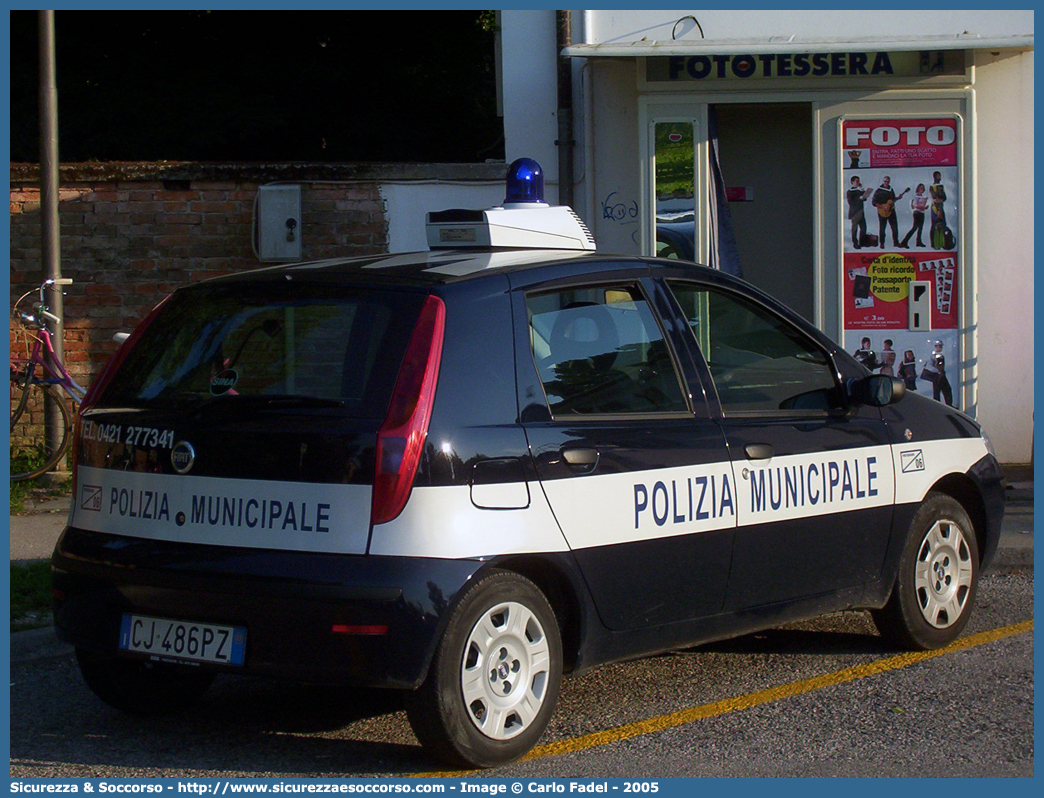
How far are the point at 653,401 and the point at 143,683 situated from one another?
219 cm

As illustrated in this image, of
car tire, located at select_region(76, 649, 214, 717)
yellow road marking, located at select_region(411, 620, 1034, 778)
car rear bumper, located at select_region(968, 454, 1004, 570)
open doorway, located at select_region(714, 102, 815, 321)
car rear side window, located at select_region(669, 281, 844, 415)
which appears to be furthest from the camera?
open doorway, located at select_region(714, 102, 815, 321)

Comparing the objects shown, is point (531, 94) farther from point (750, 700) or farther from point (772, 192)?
point (750, 700)

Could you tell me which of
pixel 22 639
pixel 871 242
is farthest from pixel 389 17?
pixel 22 639

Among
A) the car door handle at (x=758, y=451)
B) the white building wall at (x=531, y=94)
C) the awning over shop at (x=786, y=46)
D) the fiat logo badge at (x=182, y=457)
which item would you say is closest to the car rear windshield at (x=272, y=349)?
the fiat logo badge at (x=182, y=457)

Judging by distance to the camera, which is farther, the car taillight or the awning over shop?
the awning over shop

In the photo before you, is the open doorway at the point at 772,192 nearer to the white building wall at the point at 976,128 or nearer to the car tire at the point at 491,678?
the white building wall at the point at 976,128

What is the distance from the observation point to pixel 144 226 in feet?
32.9

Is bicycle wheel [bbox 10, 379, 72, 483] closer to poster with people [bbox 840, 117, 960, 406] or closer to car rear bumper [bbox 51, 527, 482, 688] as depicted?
car rear bumper [bbox 51, 527, 482, 688]

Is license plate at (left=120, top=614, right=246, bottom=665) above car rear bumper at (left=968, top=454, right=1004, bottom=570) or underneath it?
underneath

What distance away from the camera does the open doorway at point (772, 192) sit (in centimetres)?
1119

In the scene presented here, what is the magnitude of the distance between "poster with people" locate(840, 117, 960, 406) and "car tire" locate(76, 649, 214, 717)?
22.3ft

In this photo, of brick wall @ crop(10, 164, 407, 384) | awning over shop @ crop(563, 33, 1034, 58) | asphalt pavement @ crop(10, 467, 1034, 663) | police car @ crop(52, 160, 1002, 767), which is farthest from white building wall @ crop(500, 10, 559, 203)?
police car @ crop(52, 160, 1002, 767)

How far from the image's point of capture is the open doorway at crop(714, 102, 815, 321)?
11188 mm

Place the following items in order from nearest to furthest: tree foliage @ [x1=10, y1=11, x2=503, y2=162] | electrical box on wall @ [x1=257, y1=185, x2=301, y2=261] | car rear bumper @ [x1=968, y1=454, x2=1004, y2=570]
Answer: car rear bumper @ [x1=968, y1=454, x2=1004, y2=570] < electrical box on wall @ [x1=257, y1=185, x2=301, y2=261] < tree foliage @ [x1=10, y1=11, x2=503, y2=162]
